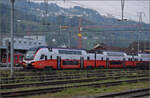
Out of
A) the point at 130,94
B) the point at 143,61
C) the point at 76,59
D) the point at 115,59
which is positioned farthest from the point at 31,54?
the point at 143,61

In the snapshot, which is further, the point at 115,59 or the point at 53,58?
the point at 115,59

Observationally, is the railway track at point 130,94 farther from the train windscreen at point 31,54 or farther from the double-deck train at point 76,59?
the train windscreen at point 31,54

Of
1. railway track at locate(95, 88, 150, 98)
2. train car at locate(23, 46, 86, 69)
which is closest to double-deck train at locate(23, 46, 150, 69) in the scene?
train car at locate(23, 46, 86, 69)

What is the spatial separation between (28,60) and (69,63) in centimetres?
630

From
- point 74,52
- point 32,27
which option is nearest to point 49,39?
point 32,27

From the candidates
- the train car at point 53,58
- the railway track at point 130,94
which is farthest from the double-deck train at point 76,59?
the railway track at point 130,94

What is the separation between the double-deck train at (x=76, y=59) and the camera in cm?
3238

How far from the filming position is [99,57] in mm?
42031

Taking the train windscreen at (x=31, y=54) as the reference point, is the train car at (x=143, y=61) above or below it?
below

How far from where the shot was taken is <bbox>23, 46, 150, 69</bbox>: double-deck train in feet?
106

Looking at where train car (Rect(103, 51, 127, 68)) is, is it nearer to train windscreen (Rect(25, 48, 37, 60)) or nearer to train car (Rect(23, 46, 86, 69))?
train car (Rect(23, 46, 86, 69))

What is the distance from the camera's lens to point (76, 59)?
123 ft

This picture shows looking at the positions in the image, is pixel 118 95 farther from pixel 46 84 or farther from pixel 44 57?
pixel 44 57

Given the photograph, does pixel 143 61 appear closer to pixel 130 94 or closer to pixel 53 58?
pixel 53 58
